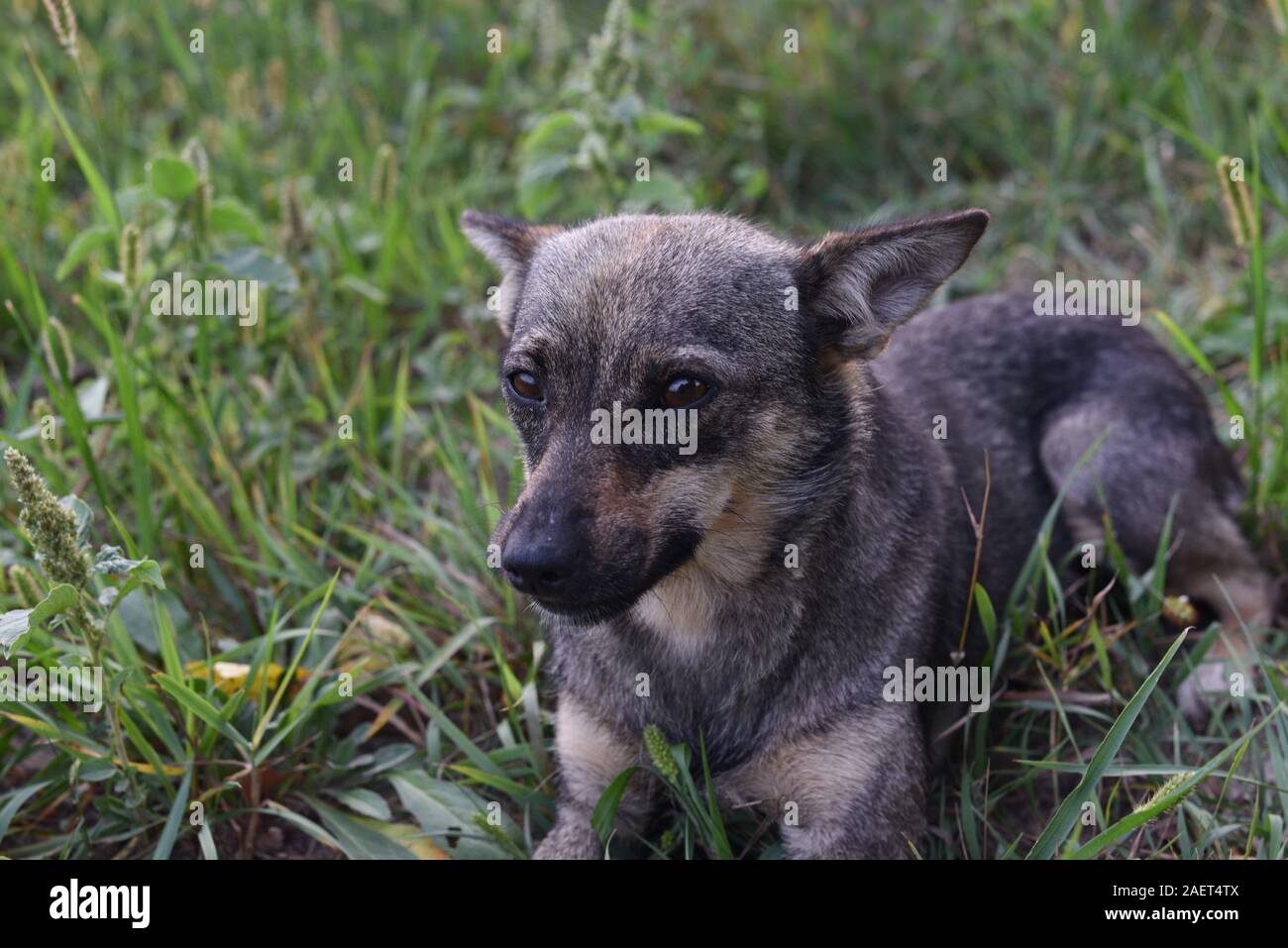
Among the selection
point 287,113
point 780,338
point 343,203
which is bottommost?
point 780,338

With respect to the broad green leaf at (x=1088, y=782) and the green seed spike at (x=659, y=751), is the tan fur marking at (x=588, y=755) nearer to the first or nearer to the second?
the green seed spike at (x=659, y=751)

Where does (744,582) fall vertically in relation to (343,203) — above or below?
below

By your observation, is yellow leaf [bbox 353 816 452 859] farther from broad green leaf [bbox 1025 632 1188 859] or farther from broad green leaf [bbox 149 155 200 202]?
broad green leaf [bbox 149 155 200 202]

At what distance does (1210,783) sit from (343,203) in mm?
4513

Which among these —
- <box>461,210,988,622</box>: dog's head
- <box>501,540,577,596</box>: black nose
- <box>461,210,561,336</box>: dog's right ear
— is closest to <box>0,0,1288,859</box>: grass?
<box>461,210,561,336</box>: dog's right ear

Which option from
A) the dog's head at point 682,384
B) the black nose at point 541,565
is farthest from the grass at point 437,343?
the black nose at point 541,565

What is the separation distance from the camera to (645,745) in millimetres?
3613

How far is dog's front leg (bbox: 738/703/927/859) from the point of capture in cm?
354

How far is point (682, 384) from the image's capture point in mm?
3314

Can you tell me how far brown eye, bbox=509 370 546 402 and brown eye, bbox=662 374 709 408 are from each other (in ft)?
1.18

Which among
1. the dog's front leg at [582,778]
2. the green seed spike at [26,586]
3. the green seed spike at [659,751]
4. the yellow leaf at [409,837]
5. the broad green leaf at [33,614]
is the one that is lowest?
the yellow leaf at [409,837]

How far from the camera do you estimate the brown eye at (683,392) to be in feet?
10.9

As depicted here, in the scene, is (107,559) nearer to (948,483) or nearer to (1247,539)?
(948,483)
